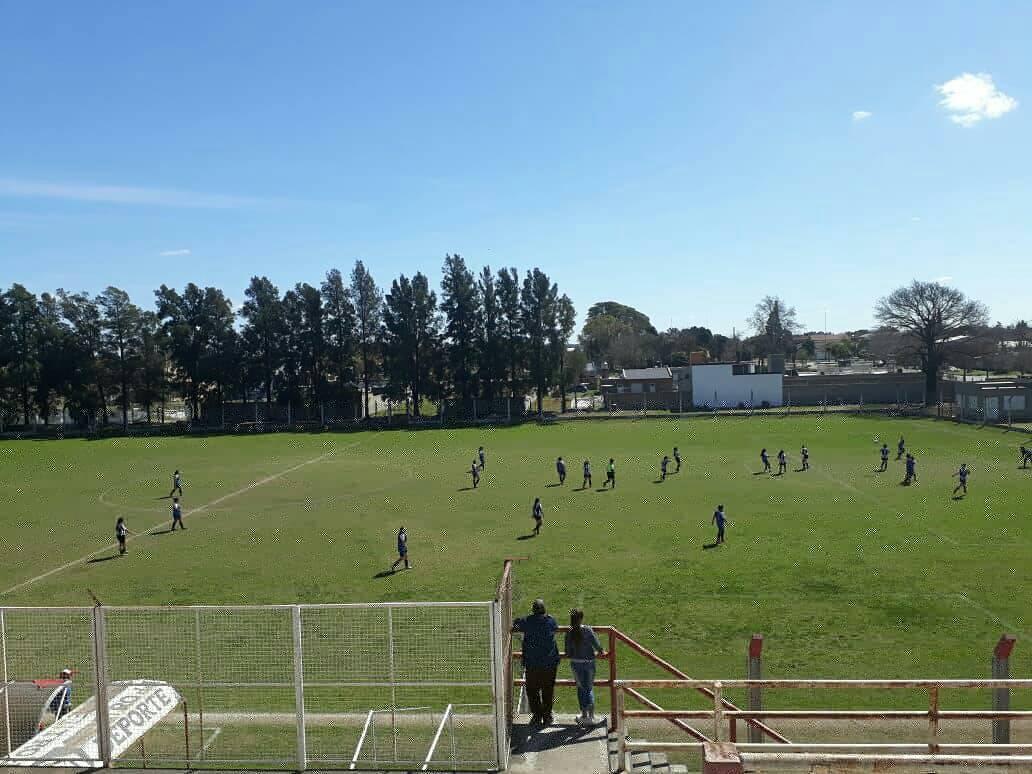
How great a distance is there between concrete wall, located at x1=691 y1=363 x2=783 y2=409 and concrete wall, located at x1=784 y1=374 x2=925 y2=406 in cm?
179

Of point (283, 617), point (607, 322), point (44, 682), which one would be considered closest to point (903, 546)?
point (283, 617)

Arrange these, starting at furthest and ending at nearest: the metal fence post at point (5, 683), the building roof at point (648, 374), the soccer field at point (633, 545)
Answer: the building roof at point (648, 374) < the soccer field at point (633, 545) < the metal fence post at point (5, 683)

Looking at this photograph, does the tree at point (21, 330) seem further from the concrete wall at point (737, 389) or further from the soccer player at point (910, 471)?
the soccer player at point (910, 471)

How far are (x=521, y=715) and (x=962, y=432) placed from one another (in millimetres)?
54918

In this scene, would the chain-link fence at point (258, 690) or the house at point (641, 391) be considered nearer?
the chain-link fence at point (258, 690)

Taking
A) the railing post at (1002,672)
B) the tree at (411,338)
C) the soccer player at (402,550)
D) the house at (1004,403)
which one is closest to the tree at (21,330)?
the tree at (411,338)

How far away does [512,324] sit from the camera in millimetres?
82938

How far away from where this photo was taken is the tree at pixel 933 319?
269 ft

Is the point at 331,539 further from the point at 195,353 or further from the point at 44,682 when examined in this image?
the point at 195,353

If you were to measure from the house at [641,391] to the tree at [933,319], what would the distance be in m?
24.3

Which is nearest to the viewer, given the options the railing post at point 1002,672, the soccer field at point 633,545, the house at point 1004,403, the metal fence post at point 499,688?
the metal fence post at point 499,688

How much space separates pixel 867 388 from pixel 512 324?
36.9 meters

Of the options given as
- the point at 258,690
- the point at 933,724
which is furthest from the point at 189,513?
the point at 933,724

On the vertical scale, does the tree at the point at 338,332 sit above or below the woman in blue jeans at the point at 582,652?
above
